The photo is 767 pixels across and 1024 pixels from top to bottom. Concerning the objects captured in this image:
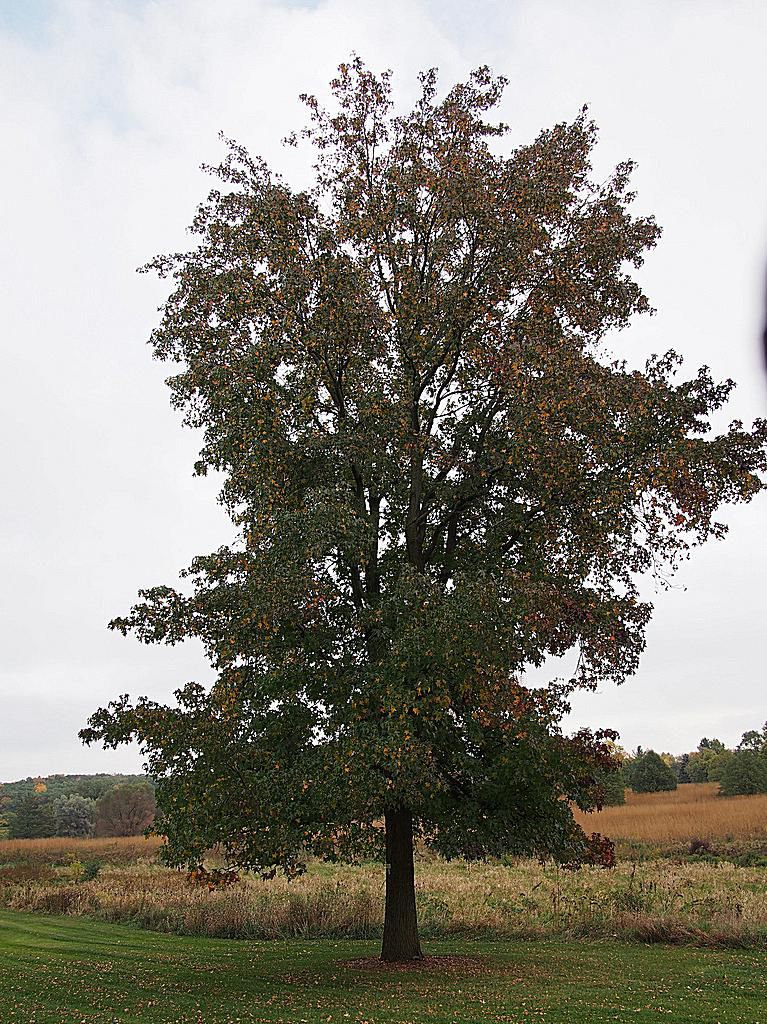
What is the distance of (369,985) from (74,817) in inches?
2580

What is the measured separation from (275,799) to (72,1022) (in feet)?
12.9

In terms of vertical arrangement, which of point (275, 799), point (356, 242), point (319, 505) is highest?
point (356, 242)

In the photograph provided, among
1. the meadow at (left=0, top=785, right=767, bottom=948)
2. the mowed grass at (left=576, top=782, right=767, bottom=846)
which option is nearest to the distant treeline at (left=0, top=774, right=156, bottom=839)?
the meadow at (left=0, top=785, right=767, bottom=948)

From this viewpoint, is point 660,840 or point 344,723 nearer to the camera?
point 344,723

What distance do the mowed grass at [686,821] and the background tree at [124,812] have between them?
32.9m

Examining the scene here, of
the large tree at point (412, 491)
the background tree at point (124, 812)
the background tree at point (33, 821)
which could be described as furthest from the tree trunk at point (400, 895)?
the background tree at point (33, 821)

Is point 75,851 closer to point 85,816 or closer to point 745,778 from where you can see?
point 85,816

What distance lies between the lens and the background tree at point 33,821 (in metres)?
65.6

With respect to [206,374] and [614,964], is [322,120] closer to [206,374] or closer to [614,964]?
[206,374]

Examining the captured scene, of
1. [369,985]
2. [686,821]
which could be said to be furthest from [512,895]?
[369,985]

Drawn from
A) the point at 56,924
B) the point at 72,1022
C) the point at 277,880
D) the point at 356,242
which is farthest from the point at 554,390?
the point at 277,880

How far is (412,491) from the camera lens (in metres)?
17.0

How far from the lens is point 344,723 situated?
1389cm

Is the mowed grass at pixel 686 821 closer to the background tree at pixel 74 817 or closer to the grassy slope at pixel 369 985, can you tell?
the grassy slope at pixel 369 985
